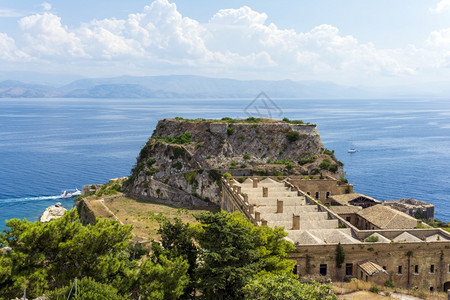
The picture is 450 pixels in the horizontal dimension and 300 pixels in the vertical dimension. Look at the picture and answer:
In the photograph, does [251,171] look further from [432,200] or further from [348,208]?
[432,200]

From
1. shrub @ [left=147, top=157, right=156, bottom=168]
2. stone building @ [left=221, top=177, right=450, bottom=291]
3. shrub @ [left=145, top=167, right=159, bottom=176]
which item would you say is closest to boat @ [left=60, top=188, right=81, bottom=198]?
shrub @ [left=147, top=157, right=156, bottom=168]

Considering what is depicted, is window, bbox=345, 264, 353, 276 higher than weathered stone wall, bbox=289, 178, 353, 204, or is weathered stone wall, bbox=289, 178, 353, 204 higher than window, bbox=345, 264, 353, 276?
weathered stone wall, bbox=289, 178, 353, 204

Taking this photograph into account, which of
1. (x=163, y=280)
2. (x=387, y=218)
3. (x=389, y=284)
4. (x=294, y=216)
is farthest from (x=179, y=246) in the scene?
(x=387, y=218)

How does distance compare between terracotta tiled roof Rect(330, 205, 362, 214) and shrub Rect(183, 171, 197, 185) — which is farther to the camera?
shrub Rect(183, 171, 197, 185)

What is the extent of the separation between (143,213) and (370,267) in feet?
114

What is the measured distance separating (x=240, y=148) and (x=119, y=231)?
Answer: 48.8 m

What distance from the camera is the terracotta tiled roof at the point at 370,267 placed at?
32.4m

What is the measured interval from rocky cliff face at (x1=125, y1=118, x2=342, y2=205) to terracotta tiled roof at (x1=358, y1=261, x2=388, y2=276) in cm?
3171

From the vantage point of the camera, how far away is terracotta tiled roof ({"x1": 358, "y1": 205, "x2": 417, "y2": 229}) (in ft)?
131

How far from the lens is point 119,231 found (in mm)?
25016

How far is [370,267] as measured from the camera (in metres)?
32.9

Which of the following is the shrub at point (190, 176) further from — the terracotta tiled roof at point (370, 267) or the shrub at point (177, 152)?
the terracotta tiled roof at point (370, 267)

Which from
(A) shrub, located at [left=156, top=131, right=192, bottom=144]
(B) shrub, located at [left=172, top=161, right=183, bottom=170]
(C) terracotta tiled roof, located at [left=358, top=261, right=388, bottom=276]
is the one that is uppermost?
(A) shrub, located at [left=156, top=131, right=192, bottom=144]

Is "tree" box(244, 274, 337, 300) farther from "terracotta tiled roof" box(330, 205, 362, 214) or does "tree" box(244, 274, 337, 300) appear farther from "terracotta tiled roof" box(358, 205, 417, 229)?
"terracotta tiled roof" box(330, 205, 362, 214)
